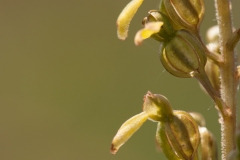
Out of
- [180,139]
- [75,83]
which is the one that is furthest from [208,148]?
[75,83]

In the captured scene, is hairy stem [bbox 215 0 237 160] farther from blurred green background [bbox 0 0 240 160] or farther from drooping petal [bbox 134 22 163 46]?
blurred green background [bbox 0 0 240 160]

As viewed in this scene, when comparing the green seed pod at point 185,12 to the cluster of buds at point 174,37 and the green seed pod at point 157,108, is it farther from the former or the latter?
the green seed pod at point 157,108

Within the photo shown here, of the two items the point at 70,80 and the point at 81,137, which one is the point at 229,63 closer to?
the point at 81,137

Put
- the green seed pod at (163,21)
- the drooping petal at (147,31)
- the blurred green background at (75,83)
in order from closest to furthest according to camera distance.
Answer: the drooping petal at (147,31) < the green seed pod at (163,21) < the blurred green background at (75,83)

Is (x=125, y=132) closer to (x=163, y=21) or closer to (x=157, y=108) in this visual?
(x=157, y=108)

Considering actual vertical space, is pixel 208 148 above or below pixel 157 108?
below

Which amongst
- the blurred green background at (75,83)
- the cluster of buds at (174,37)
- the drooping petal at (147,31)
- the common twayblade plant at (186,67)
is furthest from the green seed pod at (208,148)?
the blurred green background at (75,83)
